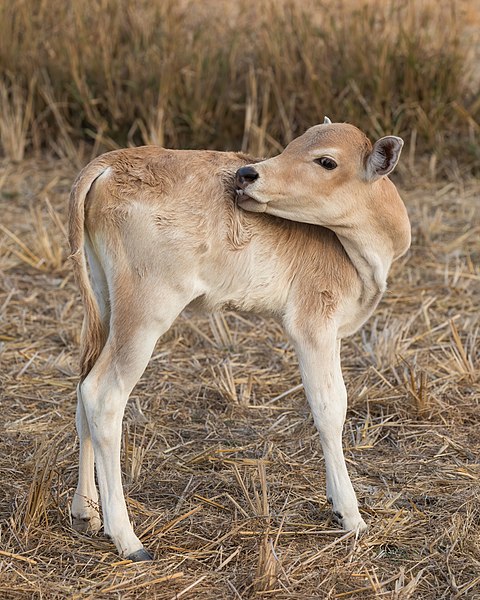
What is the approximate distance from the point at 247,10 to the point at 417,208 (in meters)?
2.93

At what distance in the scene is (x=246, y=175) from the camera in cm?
423

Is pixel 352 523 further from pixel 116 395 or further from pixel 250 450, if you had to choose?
pixel 116 395

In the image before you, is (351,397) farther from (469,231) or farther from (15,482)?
(469,231)

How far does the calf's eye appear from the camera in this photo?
4363mm

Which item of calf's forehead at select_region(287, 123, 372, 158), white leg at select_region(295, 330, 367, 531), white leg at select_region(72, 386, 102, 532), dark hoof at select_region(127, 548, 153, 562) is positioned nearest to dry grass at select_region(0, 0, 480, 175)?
calf's forehead at select_region(287, 123, 372, 158)

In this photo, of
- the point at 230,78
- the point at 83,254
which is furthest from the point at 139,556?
the point at 230,78

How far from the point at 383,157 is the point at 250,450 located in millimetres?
1727

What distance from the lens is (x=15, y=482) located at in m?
4.83

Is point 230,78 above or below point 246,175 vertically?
below

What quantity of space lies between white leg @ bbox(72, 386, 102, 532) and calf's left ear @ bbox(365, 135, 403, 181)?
1.53 m

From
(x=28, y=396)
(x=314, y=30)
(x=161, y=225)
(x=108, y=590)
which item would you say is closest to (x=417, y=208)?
(x=314, y=30)

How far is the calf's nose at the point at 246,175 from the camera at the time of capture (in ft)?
13.9

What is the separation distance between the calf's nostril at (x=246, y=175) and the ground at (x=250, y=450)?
47.3 inches

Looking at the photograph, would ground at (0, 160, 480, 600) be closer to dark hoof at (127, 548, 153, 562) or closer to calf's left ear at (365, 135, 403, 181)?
dark hoof at (127, 548, 153, 562)
